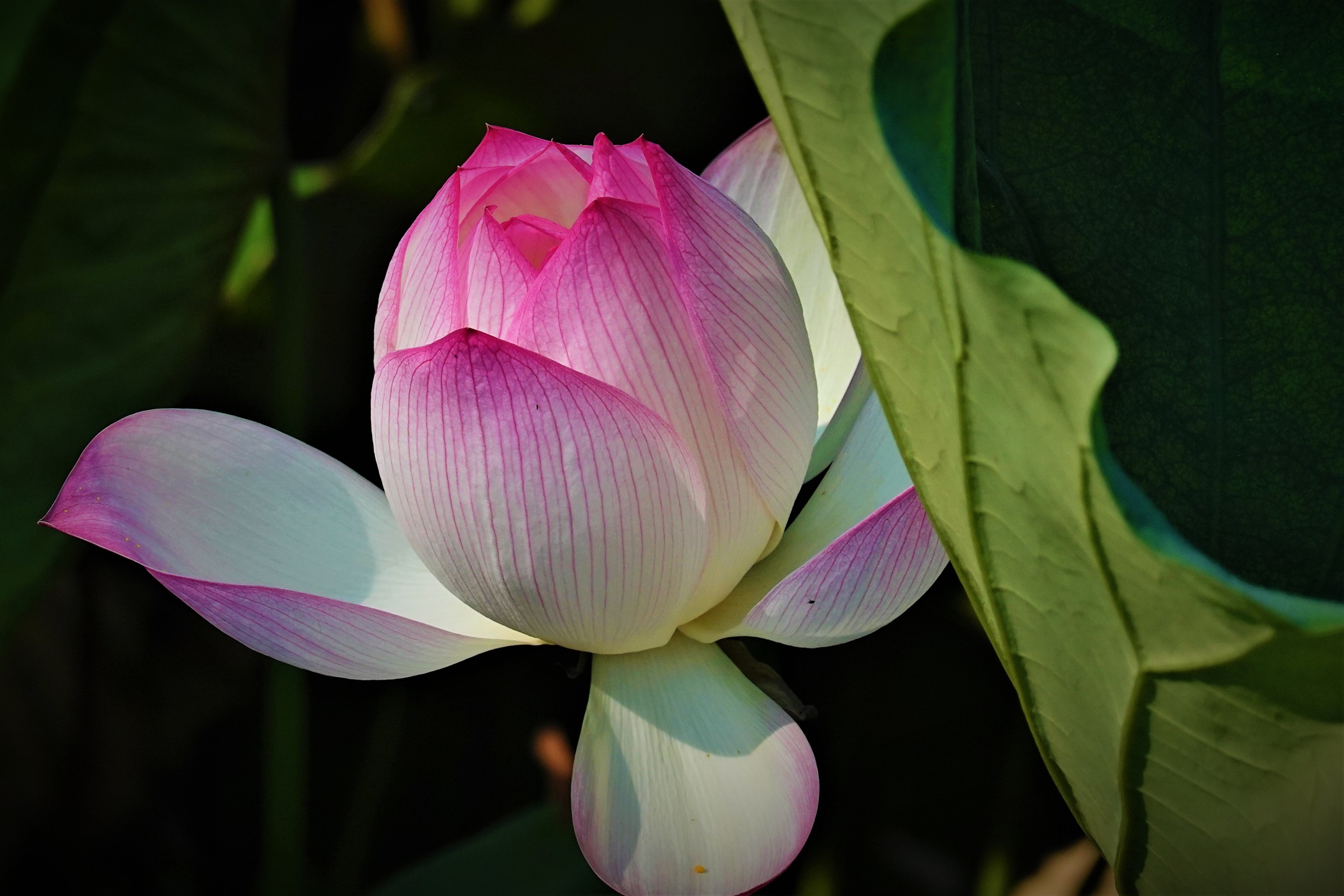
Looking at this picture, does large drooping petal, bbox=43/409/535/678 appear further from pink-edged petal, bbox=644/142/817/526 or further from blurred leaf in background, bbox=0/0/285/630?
blurred leaf in background, bbox=0/0/285/630

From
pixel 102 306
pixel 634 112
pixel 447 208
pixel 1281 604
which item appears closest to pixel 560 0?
pixel 634 112

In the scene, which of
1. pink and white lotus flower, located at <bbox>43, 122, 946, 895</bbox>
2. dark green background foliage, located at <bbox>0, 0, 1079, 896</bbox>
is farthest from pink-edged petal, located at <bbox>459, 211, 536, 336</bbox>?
dark green background foliage, located at <bbox>0, 0, 1079, 896</bbox>

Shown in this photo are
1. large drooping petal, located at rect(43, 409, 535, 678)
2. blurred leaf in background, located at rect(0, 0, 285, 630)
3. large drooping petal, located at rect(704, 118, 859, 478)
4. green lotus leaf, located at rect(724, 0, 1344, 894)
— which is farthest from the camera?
blurred leaf in background, located at rect(0, 0, 285, 630)

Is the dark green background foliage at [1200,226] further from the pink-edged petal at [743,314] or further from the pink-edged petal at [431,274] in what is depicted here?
the pink-edged petal at [431,274]

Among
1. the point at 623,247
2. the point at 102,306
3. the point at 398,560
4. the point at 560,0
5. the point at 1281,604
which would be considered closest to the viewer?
the point at 1281,604

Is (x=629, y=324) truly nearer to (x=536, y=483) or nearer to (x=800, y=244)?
(x=536, y=483)

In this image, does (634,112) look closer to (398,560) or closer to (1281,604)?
(398,560)
